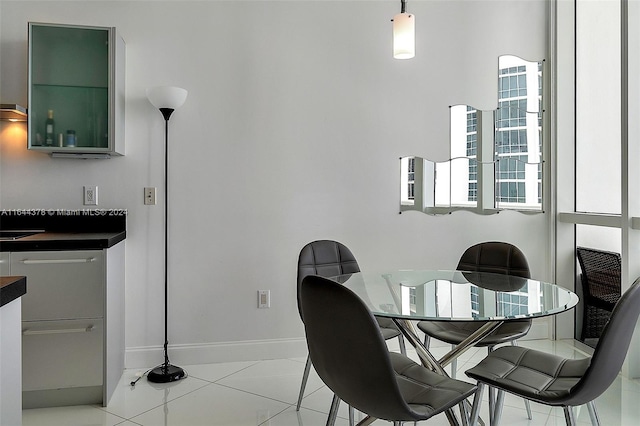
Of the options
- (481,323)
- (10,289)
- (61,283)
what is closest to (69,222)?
(61,283)

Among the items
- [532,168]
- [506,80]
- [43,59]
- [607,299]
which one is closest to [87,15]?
[43,59]

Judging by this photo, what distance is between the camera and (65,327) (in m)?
2.68

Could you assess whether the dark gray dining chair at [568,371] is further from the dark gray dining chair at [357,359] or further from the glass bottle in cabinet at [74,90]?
the glass bottle in cabinet at [74,90]

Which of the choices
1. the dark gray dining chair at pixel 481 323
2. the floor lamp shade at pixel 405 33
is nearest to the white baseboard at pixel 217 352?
the dark gray dining chair at pixel 481 323

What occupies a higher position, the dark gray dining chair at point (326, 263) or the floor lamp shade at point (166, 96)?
the floor lamp shade at point (166, 96)

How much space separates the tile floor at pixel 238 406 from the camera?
2.54 meters

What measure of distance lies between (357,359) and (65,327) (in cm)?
183

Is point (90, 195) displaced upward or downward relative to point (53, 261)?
upward

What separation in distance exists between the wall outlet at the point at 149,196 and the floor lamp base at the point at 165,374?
104 centimetres

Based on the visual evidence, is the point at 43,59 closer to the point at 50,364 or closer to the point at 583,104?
the point at 50,364

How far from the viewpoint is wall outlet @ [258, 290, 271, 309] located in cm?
347

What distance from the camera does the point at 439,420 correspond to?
255 centimetres

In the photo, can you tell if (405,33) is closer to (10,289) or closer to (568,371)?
(568,371)

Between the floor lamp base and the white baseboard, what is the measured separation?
143 mm
